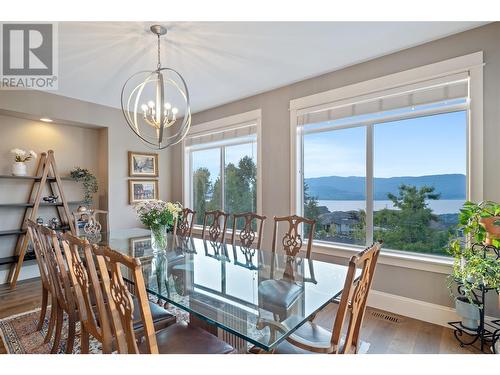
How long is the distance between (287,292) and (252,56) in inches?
91.8

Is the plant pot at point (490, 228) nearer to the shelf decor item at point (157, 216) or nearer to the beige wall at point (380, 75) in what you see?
the beige wall at point (380, 75)

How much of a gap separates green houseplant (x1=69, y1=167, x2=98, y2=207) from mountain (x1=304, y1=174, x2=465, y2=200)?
3.42 meters

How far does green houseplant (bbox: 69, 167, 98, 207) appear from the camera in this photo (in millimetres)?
4273

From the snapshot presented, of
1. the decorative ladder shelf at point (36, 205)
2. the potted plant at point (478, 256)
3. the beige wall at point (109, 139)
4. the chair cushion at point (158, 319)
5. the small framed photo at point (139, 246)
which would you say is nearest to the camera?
the chair cushion at point (158, 319)

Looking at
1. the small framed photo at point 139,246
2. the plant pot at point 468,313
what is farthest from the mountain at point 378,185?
the small framed photo at point 139,246

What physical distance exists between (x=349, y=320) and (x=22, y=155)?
4.60m

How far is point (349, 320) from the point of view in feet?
4.45

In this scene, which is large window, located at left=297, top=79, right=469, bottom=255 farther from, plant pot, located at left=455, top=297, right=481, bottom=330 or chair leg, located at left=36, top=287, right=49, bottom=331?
chair leg, located at left=36, top=287, right=49, bottom=331

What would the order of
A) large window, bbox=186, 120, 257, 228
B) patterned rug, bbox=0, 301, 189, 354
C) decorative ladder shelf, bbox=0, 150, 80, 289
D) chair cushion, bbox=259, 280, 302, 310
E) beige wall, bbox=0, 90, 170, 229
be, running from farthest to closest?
large window, bbox=186, 120, 257, 228
beige wall, bbox=0, 90, 170, 229
decorative ladder shelf, bbox=0, 150, 80, 289
patterned rug, bbox=0, 301, 189, 354
chair cushion, bbox=259, 280, 302, 310

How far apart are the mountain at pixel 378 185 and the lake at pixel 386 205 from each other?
0.16ft

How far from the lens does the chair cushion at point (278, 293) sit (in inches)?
61.3

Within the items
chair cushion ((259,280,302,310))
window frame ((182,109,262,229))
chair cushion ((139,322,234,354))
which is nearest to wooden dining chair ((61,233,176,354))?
chair cushion ((139,322,234,354))

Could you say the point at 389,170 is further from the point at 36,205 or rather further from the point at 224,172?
the point at 36,205
